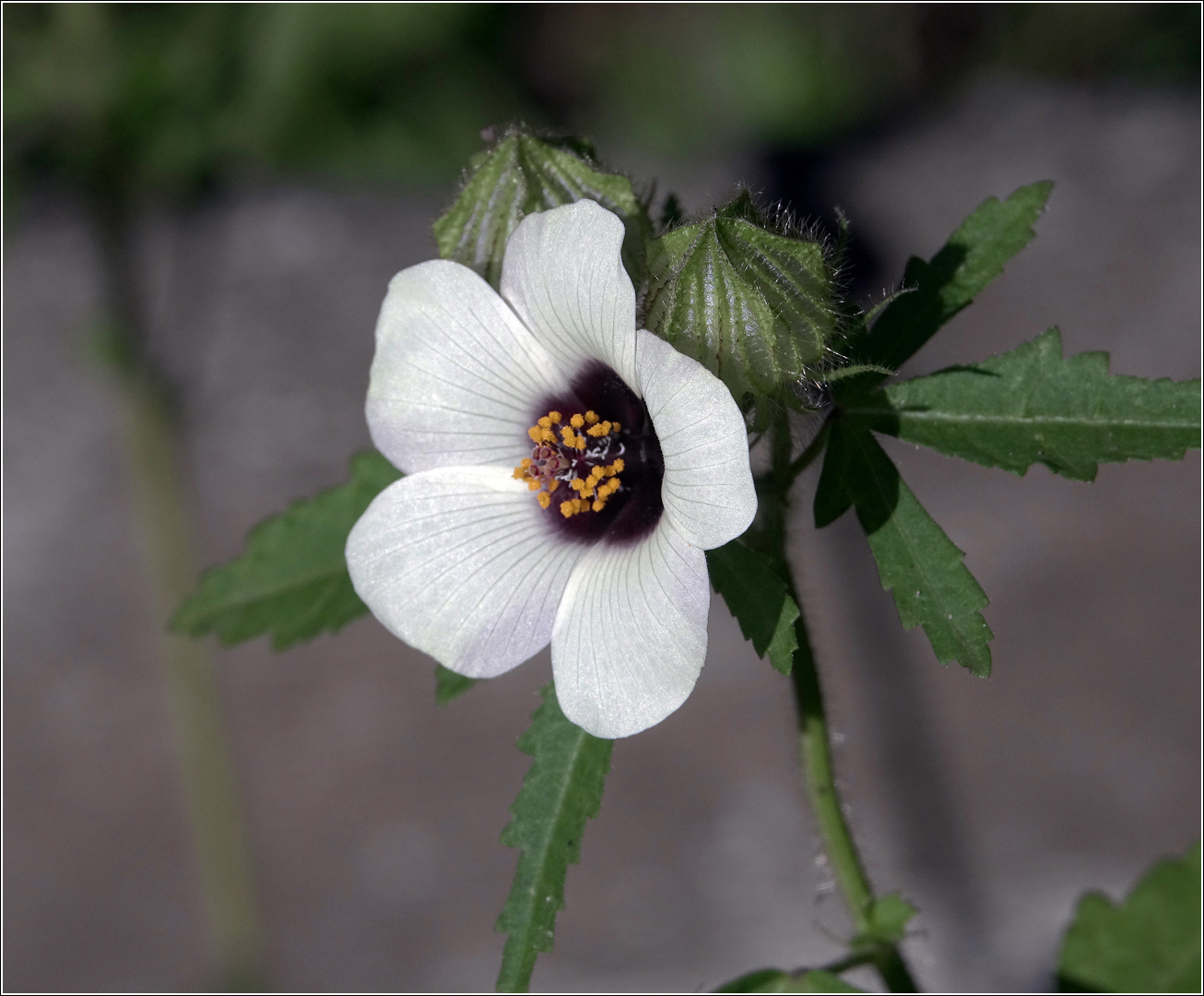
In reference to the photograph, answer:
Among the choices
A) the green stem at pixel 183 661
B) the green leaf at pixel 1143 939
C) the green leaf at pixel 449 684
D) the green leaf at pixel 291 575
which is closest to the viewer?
the green leaf at pixel 449 684

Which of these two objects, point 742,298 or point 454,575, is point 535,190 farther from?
point 454,575

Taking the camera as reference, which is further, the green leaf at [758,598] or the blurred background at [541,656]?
the blurred background at [541,656]

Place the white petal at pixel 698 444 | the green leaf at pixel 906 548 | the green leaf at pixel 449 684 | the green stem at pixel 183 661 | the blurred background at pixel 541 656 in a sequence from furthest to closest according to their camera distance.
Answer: the green stem at pixel 183 661 → the blurred background at pixel 541 656 → the green leaf at pixel 449 684 → the green leaf at pixel 906 548 → the white petal at pixel 698 444

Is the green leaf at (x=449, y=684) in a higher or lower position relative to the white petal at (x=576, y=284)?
lower

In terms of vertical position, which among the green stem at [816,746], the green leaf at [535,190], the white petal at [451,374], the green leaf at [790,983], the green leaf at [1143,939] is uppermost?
the green leaf at [535,190]

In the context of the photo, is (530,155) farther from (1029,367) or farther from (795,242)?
(1029,367)

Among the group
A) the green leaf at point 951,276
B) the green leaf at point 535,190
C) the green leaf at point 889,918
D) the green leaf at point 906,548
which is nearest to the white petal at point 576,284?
the green leaf at point 535,190

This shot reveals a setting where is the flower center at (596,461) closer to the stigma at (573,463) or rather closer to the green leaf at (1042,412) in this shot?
the stigma at (573,463)
